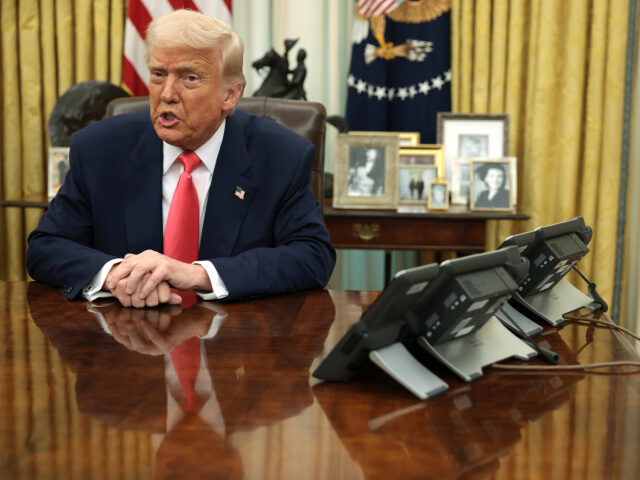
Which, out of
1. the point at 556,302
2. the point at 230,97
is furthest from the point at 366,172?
the point at 556,302

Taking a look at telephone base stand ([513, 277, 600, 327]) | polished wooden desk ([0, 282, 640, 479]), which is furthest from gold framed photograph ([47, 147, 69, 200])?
telephone base stand ([513, 277, 600, 327])

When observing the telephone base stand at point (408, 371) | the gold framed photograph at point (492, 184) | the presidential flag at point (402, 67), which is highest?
the presidential flag at point (402, 67)

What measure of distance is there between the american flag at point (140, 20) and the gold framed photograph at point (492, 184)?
56.6 inches

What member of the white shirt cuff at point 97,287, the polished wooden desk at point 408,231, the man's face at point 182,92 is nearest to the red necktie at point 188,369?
the white shirt cuff at point 97,287

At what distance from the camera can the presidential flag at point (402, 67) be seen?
12.3ft

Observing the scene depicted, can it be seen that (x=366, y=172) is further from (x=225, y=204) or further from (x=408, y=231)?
(x=225, y=204)

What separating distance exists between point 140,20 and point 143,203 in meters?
2.18

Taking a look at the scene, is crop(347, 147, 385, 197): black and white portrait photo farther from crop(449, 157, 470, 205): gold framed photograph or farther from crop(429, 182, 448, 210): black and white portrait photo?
crop(449, 157, 470, 205): gold framed photograph

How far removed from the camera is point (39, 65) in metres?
3.87

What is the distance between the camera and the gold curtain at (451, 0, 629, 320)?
11.7ft

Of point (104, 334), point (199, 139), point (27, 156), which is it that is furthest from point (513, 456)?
point (27, 156)

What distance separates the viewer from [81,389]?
969 mm

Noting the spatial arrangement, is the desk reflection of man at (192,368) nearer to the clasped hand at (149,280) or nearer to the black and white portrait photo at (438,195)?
the clasped hand at (149,280)

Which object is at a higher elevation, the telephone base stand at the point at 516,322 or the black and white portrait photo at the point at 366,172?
the black and white portrait photo at the point at 366,172
